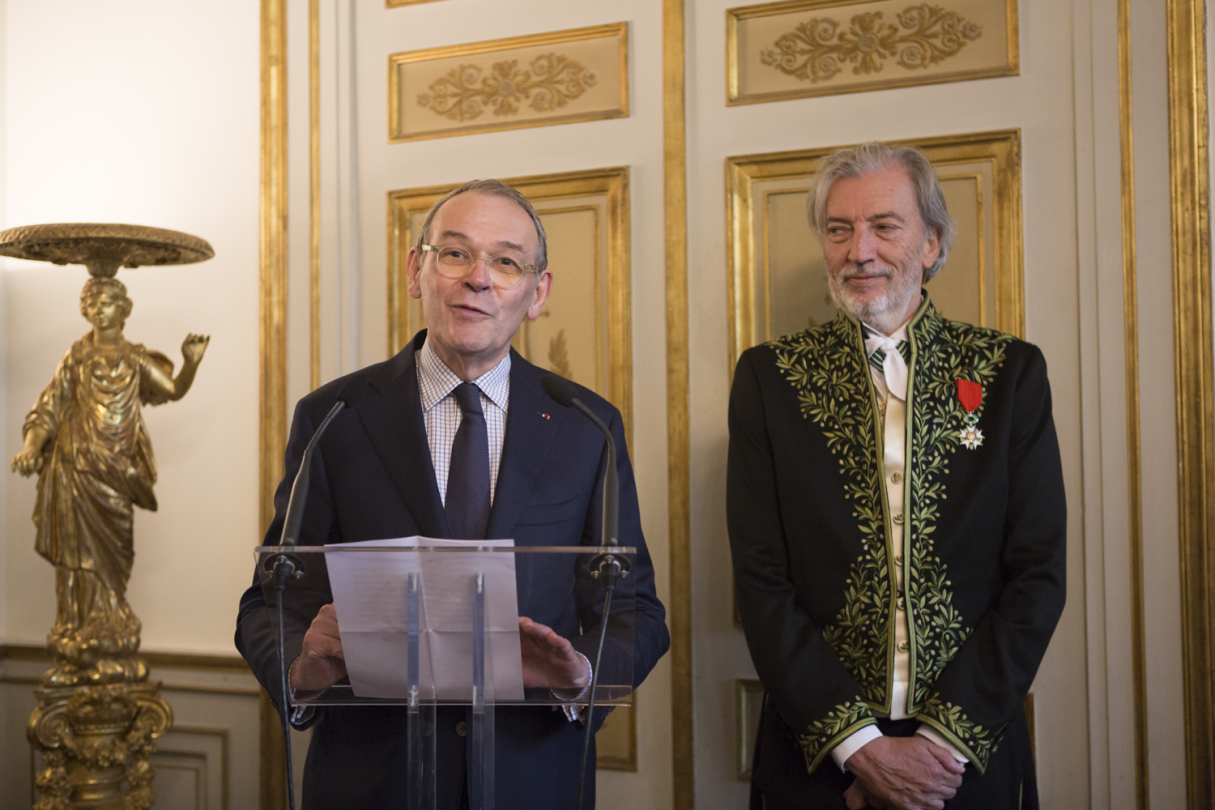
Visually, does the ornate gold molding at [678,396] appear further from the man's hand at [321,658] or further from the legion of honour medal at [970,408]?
the man's hand at [321,658]

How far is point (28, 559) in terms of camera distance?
3377 mm

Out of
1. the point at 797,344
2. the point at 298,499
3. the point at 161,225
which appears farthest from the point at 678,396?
the point at 161,225

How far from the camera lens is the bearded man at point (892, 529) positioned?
75.5 inches

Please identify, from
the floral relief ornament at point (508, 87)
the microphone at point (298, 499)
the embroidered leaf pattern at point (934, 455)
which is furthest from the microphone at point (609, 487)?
the floral relief ornament at point (508, 87)

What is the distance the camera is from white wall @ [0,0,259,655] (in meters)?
3.20

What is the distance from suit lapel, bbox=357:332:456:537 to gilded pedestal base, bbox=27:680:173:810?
1.56 m

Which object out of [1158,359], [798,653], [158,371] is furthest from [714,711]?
[158,371]

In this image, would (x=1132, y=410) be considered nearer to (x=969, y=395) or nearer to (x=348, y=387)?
(x=969, y=395)

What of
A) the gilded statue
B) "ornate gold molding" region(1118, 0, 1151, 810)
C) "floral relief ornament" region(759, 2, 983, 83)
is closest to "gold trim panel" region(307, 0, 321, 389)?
the gilded statue

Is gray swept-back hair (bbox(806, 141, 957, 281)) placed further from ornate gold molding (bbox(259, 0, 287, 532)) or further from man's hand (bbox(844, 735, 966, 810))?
ornate gold molding (bbox(259, 0, 287, 532))

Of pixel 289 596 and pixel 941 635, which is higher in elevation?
pixel 289 596

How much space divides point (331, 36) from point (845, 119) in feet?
5.23

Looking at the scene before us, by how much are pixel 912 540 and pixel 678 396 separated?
864 millimetres

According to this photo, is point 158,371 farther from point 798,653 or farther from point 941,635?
point 941,635
